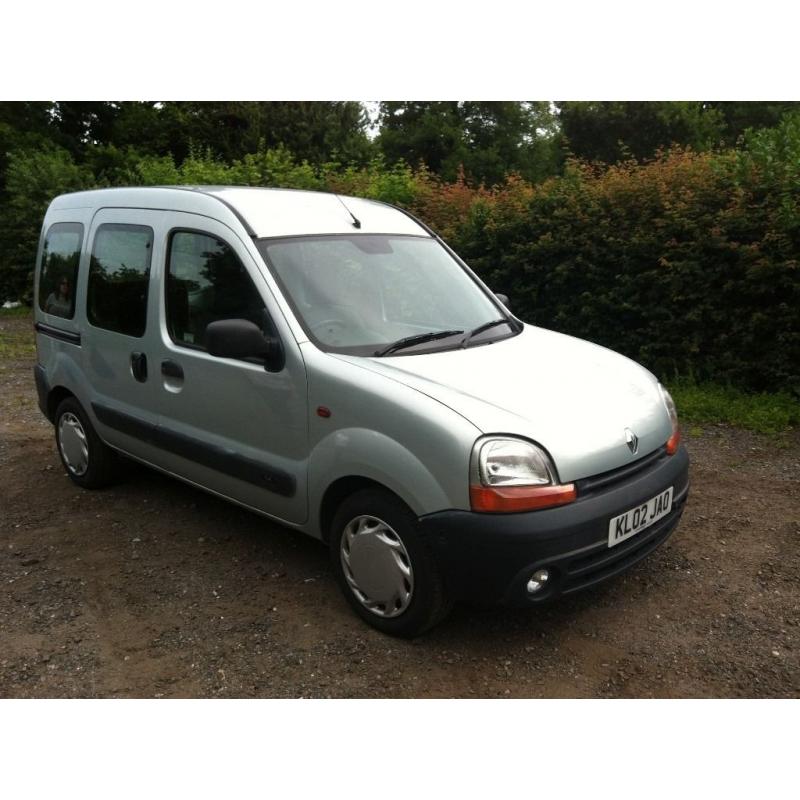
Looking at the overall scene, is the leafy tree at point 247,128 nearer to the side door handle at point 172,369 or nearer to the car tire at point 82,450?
the car tire at point 82,450

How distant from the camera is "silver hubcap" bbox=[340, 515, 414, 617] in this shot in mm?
3244

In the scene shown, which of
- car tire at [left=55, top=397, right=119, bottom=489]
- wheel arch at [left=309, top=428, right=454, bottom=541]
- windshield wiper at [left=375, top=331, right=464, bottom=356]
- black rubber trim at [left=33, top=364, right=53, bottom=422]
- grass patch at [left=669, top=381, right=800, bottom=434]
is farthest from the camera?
grass patch at [left=669, top=381, right=800, bottom=434]

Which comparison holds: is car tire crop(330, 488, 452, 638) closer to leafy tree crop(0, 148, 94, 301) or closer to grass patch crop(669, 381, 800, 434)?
grass patch crop(669, 381, 800, 434)

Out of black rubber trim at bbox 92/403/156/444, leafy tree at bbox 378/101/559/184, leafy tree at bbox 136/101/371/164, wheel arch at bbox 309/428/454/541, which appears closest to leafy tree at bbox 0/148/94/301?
leafy tree at bbox 136/101/371/164

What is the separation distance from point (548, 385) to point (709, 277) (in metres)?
4.31

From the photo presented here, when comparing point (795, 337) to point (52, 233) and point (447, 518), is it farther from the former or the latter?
point (52, 233)

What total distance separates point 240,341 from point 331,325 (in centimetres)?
46

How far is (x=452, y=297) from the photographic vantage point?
4.30 metres

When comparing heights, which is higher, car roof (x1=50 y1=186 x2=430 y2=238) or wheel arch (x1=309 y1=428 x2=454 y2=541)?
car roof (x1=50 y1=186 x2=430 y2=238)

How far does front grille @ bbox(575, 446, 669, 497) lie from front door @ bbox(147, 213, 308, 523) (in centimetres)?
131

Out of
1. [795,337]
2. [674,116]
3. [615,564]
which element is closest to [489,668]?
[615,564]

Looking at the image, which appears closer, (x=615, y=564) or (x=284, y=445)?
(x=615, y=564)

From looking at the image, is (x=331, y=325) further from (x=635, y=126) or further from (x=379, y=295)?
(x=635, y=126)

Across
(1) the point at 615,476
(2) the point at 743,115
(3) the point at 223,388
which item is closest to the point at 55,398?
(3) the point at 223,388
